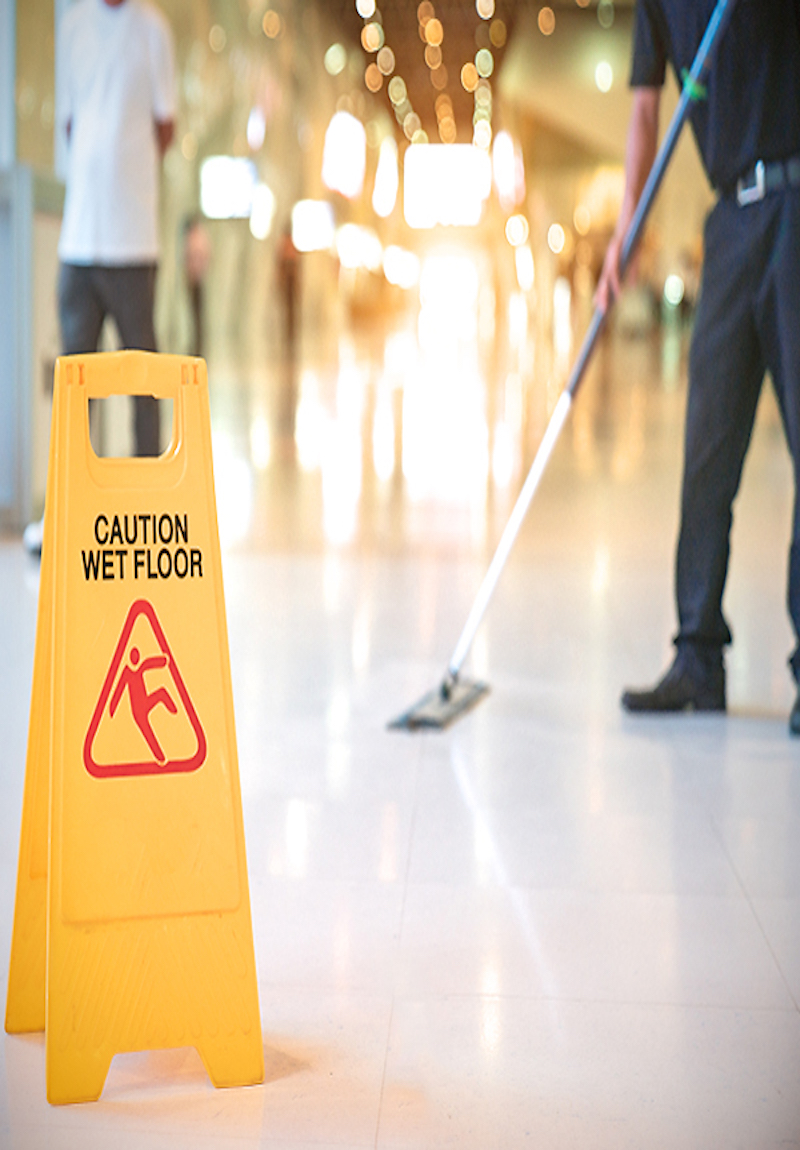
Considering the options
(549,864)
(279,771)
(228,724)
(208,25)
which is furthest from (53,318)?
(208,25)

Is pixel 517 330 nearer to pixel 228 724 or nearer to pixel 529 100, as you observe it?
pixel 529 100

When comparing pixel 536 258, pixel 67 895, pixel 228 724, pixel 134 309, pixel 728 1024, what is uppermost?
pixel 536 258

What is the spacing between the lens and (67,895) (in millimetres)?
1280

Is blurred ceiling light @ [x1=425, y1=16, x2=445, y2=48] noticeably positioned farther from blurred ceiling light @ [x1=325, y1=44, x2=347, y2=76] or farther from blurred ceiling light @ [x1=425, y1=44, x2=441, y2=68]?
blurred ceiling light @ [x1=325, y1=44, x2=347, y2=76]

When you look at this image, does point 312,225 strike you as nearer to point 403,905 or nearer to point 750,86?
point 750,86

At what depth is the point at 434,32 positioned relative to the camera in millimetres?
27766

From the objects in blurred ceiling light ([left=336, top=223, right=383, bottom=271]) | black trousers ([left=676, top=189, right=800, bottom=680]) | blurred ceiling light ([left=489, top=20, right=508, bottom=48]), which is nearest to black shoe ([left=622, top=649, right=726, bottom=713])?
black trousers ([left=676, top=189, right=800, bottom=680])

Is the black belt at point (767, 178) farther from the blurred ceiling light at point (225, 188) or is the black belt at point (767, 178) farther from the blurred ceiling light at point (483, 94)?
the blurred ceiling light at point (483, 94)

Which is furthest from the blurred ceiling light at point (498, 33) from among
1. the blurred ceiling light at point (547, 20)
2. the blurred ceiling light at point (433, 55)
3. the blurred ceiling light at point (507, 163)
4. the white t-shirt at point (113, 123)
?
the white t-shirt at point (113, 123)

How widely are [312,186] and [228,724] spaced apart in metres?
28.1

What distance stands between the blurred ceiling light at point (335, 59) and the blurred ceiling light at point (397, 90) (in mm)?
6415

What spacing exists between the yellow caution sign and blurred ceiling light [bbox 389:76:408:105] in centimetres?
3780

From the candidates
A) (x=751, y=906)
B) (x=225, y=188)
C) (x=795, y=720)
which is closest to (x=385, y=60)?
(x=225, y=188)

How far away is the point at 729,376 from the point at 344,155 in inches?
1193
